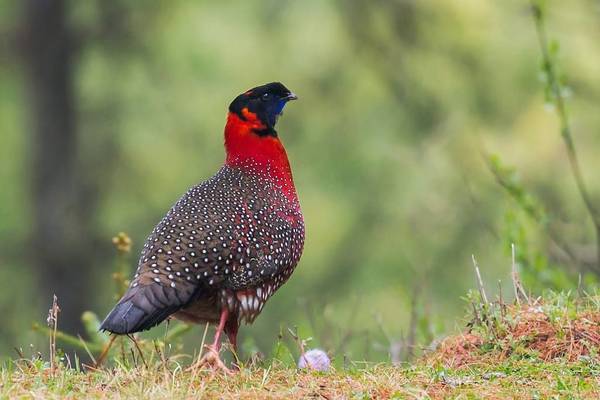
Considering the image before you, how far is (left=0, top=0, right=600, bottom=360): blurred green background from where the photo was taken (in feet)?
53.6

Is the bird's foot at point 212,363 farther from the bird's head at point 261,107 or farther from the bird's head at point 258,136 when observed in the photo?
the bird's head at point 261,107

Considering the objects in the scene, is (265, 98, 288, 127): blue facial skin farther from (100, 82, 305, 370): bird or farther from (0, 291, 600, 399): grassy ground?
(0, 291, 600, 399): grassy ground

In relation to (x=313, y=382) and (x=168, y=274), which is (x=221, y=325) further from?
(x=313, y=382)

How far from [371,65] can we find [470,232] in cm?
307

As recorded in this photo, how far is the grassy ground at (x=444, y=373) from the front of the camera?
15.5ft

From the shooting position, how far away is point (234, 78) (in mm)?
18094

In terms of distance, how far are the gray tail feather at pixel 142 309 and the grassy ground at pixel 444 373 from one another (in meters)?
0.17

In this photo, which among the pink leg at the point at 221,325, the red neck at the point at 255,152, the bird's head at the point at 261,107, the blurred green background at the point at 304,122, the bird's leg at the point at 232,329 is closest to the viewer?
the pink leg at the point at 221,325

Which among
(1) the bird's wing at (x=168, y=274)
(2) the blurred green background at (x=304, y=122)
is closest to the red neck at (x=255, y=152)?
(1) the bird's wing at (x=168, y=274)

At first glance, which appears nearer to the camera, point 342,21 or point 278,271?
point 278,271

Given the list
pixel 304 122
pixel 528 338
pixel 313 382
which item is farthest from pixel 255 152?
pixel 304 122

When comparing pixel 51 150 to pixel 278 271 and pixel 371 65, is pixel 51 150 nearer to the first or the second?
pixel 371 65


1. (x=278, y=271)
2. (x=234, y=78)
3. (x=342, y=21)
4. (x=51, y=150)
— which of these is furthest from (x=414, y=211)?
(x=278, y=271)

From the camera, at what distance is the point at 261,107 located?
7.32 m
